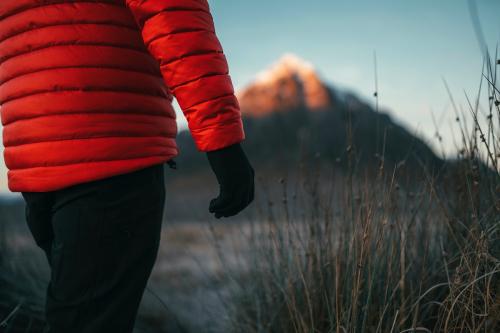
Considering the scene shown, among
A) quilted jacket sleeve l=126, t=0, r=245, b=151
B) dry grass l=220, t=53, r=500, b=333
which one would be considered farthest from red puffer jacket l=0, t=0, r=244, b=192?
dry grass l=220, t=53, r=500, b=333

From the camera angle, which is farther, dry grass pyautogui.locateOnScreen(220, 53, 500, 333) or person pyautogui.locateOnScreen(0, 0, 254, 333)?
dry grass pyautogui.locateOnScreen(220, 53, 500, 333)

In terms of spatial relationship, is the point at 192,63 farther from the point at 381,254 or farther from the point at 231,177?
the point at 381,254

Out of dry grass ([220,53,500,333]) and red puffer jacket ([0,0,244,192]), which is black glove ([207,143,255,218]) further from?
dry grass ([220,53,500,333])

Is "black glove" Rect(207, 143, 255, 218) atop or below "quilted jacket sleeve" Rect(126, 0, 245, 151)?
below

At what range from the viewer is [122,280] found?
3.39 ft

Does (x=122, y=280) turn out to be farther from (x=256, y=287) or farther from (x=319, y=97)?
(x=319, y=97)

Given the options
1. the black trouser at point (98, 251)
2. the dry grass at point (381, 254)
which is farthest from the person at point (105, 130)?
the dry grass at point (381, 254)

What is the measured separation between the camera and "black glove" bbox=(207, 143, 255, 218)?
99cm

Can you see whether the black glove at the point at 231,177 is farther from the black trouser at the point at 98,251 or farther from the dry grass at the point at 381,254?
the dry grass at the point at 381,254

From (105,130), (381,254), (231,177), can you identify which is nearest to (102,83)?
(105,130)

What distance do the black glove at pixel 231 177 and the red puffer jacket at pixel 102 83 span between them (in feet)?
0.09

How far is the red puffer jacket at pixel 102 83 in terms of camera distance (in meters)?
0.99

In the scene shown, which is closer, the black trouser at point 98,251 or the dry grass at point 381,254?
the black trouser at point 98,251

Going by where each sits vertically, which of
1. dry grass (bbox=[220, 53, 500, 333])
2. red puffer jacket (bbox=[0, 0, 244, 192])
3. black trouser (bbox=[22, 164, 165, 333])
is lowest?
dry grass (bbox=[220, 53, 500, 333])
